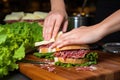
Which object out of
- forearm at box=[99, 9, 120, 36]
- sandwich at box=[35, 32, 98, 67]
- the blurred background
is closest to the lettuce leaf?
sandwich at box=[35, 32, 98, 67]

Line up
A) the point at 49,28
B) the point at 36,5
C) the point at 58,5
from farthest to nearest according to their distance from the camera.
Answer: the point at 36,5 → the point at 58,5 → the point at 49,28

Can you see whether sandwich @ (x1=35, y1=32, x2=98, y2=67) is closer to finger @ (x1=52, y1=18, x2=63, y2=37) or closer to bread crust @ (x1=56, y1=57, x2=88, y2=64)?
bread crust @ (x1=56, y1=57, x2=88, y2=64)

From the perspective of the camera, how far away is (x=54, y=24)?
5.13 ft

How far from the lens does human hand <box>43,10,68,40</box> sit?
1518mm

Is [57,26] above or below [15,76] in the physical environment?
above

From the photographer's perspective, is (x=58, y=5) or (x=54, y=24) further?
(x=58, y=5)

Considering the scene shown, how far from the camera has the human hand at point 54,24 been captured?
152cm

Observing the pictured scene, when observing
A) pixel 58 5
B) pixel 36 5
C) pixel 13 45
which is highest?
pixel 36 5

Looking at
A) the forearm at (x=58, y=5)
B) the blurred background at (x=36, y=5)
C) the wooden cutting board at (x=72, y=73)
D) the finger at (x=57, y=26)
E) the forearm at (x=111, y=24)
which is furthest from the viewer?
the blurred background at (x=36, y=5)

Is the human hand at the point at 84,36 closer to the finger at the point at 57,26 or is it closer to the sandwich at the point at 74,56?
the sandwich at the point at 74,56

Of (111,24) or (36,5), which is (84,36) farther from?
(36,5)

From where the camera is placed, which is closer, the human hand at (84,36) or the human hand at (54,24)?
the human hand at (84,36)

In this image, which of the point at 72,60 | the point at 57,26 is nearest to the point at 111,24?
the point at 72,60

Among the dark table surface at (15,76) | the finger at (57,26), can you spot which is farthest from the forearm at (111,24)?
the dark table surface at (15,76)
